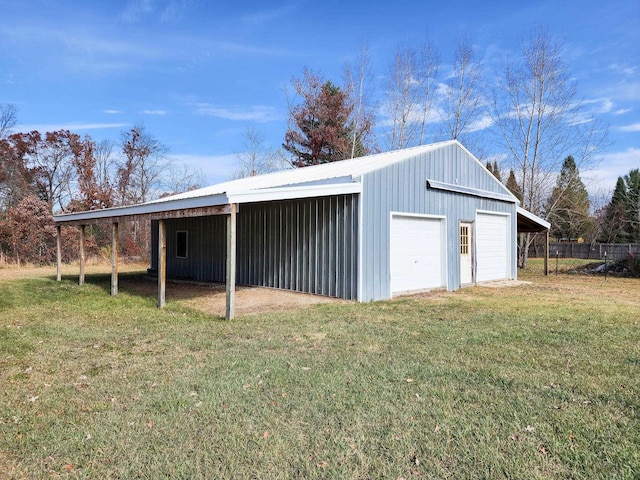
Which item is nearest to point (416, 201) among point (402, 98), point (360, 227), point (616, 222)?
point (360, 227)

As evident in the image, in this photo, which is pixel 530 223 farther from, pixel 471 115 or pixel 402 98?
pixel 402 98

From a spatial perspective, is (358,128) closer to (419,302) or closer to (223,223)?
(223,223)

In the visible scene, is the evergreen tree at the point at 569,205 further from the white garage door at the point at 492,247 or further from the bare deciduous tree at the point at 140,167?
the bare deciduous tree at the point at 140,167

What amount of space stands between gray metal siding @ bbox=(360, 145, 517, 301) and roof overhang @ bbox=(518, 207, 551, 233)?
176 cm

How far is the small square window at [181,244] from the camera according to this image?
14312mm

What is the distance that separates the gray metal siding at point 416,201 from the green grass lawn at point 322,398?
2.51m

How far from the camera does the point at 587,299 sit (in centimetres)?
902

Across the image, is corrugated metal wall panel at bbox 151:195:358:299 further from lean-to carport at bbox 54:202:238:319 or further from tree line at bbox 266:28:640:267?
tree line at bbox 266:28:640:267

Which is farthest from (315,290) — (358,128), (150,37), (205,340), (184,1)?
(358,128)

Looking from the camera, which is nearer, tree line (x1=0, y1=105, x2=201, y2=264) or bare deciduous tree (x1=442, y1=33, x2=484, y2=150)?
tree line (x1=0, y1=105, x2=201, y2=264)

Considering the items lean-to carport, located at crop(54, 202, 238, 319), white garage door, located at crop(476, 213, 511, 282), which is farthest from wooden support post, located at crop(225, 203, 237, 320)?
white garage door, located at crop(476, 213, 511, 282)

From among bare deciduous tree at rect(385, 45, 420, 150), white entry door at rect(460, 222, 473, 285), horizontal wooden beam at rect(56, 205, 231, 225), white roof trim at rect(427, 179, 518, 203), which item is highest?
bare deciduous tree at rect(385, 45, 420, 150)

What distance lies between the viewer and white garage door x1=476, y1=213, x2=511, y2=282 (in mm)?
12578

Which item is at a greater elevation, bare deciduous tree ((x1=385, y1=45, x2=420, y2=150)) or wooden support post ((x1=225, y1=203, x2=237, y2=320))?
bare deciduous tree ((x1=385, y1=45, x2=420, y2=150))
